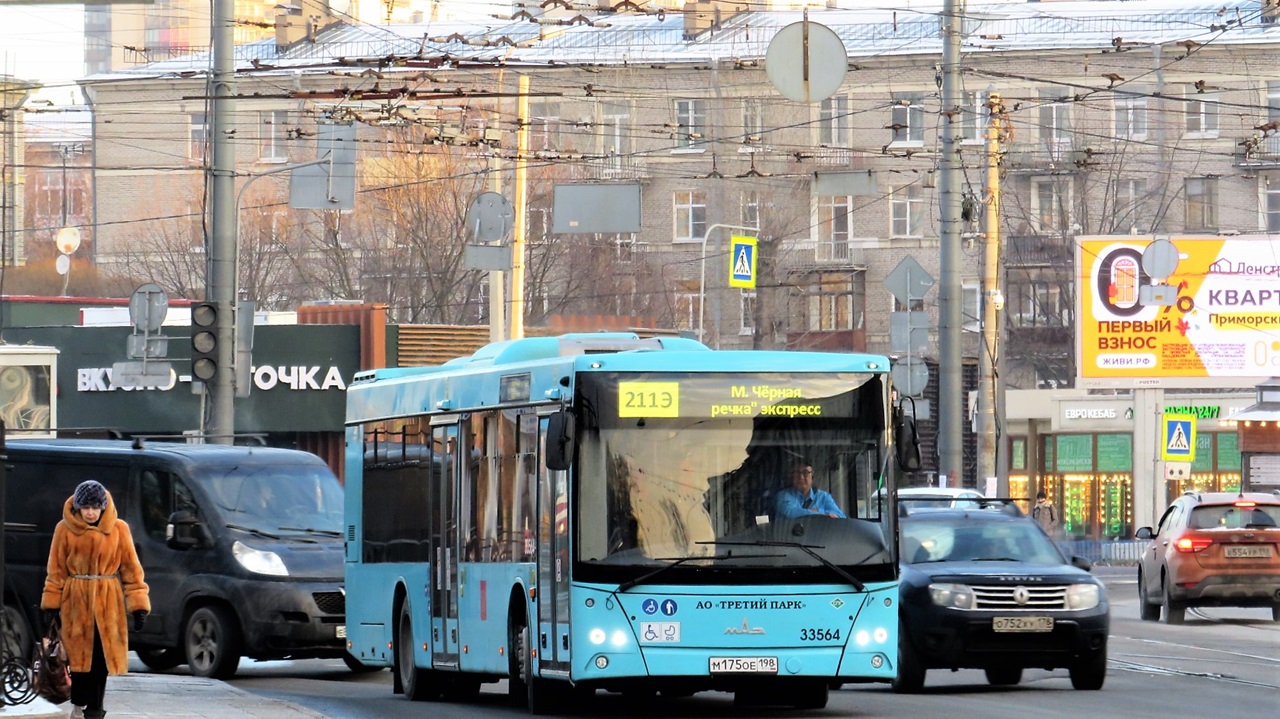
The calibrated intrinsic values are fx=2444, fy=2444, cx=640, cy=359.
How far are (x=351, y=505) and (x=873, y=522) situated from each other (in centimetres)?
591

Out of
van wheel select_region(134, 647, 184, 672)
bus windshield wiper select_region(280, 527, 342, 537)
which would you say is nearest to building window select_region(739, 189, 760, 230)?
van wheel select_region(134, 647, 184, 672)

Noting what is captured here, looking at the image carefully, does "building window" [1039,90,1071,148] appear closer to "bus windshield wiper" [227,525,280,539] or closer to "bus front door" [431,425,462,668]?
"bus windshield wiper" [227,525,280,539]

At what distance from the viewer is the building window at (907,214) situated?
81.0m

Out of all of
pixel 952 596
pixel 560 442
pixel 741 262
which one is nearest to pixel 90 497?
pixel 560 442

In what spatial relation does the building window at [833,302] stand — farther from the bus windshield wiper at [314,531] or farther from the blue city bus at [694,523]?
the blue city bus at [694,523]

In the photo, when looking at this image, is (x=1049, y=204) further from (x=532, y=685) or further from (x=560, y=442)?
(x=560, y=442)

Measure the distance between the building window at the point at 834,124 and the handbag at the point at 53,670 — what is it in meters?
64.4

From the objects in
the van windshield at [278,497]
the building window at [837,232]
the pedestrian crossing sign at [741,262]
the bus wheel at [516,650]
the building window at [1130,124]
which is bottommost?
the bus wheel at [516,650]

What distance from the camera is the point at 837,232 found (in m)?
81.6

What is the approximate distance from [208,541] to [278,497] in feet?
2.98

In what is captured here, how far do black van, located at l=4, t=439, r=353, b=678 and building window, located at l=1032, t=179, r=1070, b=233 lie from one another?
58617 millimetres

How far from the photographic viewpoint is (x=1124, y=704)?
52.5 ft

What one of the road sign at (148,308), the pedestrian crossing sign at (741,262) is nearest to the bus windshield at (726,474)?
the road sign at (148,308)

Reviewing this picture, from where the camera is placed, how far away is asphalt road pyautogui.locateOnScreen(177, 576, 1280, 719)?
15625mm
